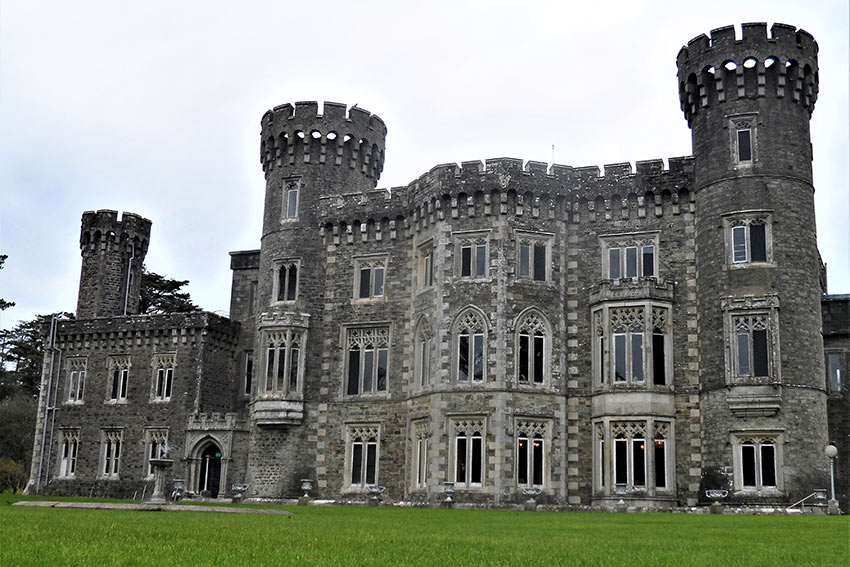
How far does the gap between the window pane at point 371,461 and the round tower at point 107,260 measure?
20470 millimetres

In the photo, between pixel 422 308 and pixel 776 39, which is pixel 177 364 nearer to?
pixel 422 308

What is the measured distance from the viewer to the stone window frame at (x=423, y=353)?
1484 inches

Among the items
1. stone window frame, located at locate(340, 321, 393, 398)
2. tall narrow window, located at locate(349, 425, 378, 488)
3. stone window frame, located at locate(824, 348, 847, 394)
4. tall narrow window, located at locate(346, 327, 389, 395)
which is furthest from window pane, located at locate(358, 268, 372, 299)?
stone window frame, located at locate(824, 348, 847, 394)

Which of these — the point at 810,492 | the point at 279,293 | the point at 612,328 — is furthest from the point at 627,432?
the point at 279,293

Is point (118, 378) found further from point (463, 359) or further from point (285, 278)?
point (463, 359)

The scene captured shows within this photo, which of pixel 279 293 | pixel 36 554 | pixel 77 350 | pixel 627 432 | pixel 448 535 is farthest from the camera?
pixel 77 350

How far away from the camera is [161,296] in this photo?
69.5 metres

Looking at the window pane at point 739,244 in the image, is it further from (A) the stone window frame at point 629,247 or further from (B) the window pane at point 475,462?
(B) the window pane at point 475,462

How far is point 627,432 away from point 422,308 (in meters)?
9.54

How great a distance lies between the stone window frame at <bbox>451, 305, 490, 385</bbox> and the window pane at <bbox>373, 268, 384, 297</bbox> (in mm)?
5085

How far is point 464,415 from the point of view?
117 ft

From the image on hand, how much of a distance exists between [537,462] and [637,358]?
534cm

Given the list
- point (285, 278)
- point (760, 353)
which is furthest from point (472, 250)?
point (760, 353)

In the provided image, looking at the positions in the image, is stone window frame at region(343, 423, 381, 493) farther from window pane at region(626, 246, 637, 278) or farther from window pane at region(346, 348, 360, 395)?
window pane at region(626, 246, 637, 278)
